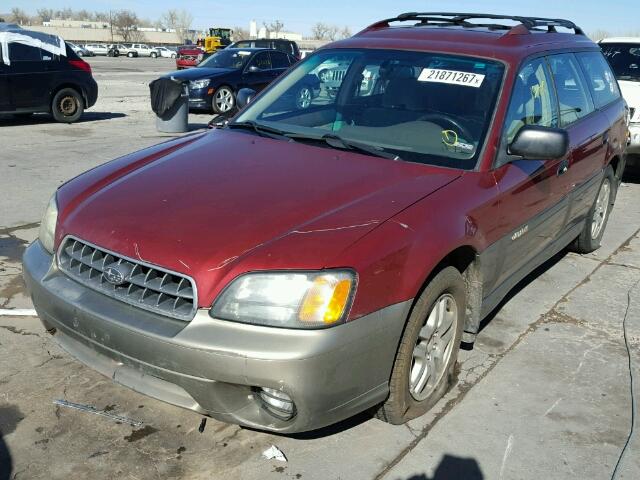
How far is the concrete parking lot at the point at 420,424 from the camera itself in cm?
283

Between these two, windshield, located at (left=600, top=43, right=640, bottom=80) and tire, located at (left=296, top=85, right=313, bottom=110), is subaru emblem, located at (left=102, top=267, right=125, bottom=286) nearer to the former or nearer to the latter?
tire, located at (left=296, top=85, right=313, bottom=110)

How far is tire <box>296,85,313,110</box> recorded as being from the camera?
4.14 meters

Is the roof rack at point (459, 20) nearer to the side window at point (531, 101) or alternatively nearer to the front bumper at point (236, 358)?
the side window at point (531, 101)

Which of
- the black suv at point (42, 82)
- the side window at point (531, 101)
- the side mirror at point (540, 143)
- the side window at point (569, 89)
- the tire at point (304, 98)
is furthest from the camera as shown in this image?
the black suv at point (42, 82)

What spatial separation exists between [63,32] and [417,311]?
102314 millimetres

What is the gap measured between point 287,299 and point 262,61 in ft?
46.5

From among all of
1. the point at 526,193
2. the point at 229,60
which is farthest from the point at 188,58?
the point at 526,193

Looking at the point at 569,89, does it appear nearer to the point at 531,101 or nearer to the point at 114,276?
the point at 531,101

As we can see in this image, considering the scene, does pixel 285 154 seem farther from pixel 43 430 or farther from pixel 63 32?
pixel 63 32

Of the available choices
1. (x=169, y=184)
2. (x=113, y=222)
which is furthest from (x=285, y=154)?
(x=113, y=222)

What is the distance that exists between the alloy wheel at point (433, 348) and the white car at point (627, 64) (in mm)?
6649

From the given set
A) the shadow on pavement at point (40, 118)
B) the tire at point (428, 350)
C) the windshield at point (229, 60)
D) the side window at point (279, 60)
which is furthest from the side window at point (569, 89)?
the side window at point (279, 60)

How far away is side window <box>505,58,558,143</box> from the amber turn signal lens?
64.5 inches

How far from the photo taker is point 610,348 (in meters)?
4.11
